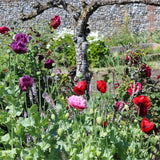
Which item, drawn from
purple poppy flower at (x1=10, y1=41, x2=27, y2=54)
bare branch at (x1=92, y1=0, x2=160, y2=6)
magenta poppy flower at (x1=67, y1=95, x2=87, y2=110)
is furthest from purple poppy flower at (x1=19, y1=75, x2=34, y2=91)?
bare branch at (x1=92, y1=0, x2=160, y2=6)

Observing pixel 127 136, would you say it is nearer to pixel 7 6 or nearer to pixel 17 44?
pixel 17 44

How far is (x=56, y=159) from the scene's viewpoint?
1.28m

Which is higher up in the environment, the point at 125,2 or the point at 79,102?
the point at 125,2

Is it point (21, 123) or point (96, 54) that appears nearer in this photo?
point (21, 123)

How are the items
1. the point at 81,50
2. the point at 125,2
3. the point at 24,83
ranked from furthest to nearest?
the point at 81,50
the point at 125,2
the point at 24,83

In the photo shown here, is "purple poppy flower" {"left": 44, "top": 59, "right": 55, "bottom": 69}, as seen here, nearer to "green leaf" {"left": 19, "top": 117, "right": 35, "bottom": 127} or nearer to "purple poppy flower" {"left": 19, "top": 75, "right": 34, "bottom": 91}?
"purple poppy flower" {"left": 19, "top": 75, "right": 34, "bottom": 91}

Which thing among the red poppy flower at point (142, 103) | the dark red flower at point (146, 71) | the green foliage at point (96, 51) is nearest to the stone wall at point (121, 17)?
the green foliage at point (96, 51)

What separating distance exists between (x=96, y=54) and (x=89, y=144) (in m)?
4.74

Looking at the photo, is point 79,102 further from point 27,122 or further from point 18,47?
point 18,47

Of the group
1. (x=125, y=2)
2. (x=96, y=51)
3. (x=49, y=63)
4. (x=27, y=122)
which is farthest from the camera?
(x=96, y=51)

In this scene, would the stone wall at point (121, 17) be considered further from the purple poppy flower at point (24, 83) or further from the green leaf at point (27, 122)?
the green leaf at point (27, 122)

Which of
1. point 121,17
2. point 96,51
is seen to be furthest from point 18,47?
point 121,17

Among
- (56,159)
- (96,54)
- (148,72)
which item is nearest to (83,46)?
(148,72)

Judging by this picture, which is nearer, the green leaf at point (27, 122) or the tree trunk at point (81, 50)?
the green leaf at point (27, 122)
